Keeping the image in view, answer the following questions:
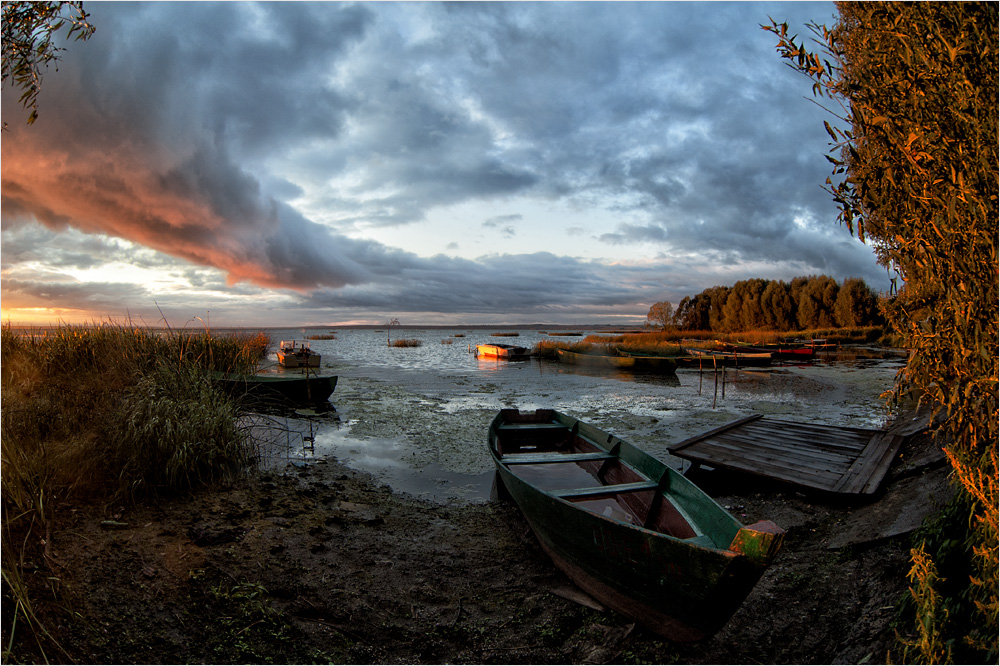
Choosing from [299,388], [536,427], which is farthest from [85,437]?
[299,388]

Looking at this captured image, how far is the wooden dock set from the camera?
588 cm

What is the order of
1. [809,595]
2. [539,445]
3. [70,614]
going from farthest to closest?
1. [539,445]
2. [809,595]
3. [70,614]

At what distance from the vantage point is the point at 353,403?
49.8ft

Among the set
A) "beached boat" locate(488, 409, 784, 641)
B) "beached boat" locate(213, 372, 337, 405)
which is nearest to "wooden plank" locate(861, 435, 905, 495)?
"beached boat" locate(488, 409, 784, 641)

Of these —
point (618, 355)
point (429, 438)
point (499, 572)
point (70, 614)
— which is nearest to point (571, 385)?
point (618, 355)

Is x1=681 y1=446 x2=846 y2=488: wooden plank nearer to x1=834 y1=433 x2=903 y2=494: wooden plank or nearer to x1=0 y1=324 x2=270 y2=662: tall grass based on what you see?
x1=834 y1=433 x2=903 y2=494: wooden plank

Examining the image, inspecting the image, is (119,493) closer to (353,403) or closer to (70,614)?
(70,614)

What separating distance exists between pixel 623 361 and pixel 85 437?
2565cm

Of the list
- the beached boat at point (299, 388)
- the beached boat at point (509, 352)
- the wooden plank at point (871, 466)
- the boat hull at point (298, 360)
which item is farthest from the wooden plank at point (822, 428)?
the beached boat at point (509, 352)

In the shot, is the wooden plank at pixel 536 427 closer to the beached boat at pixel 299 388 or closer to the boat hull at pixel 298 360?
the beached boat at pixel 299 388

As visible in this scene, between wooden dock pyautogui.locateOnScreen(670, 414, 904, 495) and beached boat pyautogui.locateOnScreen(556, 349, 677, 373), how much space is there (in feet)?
57.1

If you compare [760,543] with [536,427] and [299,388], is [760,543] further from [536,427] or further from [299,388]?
[299,388]

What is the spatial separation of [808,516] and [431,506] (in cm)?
489

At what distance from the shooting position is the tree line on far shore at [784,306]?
1929 inches
